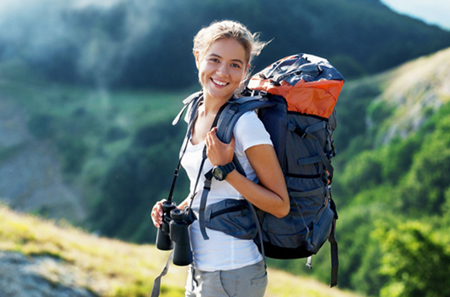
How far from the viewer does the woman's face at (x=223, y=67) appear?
6.53ft

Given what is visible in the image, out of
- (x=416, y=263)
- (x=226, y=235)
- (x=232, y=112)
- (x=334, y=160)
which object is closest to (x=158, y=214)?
(x=226, y=235)

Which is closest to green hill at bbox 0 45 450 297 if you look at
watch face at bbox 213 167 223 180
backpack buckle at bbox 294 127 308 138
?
backpack buckle at bbox 294 127 308 138

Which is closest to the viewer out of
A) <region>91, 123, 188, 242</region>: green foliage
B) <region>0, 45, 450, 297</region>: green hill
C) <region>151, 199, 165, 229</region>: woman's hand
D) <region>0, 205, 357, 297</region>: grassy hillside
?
<region>151, 199, 165, 229</region>: woman's hand

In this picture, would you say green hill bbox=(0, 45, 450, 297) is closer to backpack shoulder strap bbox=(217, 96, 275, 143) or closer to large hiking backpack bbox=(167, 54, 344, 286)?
large hiking backpack bbox=(167, 54, 344, 286)

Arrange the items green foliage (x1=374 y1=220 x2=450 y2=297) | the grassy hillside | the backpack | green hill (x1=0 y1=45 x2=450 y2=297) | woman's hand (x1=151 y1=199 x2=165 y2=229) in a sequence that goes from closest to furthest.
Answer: the backpack → woman's hand (x1=151 y1=199 x2=165 y2=229) → the grassy hillside → green foliage (x1=374 y1=220 x2=450 y2=297) → green hill (x1=0 y1=45 x2=450 y2=297)

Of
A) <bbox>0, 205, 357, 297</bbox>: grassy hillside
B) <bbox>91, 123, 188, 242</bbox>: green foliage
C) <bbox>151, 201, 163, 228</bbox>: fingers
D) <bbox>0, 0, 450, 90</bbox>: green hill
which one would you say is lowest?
<bbox>91, 123, 188, 242</bbox>: green foliage

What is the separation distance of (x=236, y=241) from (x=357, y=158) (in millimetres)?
44122

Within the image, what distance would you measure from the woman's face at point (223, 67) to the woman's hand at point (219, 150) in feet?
0.97

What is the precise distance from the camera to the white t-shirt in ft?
5.89

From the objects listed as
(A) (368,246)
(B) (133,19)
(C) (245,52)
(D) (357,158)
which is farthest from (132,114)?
(C) (245,52)

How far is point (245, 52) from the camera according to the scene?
204 cm

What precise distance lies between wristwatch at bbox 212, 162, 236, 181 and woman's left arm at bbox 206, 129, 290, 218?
2 cm

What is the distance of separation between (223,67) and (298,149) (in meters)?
0.51

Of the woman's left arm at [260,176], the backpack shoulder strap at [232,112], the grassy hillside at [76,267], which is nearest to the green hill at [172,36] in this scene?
the grassy hillside at [76,267]
